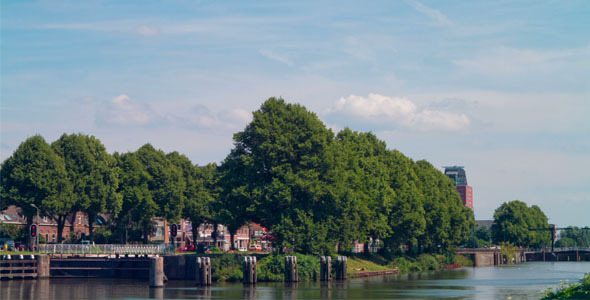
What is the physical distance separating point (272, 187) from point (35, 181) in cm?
4144

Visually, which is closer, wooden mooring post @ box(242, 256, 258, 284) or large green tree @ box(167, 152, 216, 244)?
wooden mooring post @ box(242, 256, 258, 284)

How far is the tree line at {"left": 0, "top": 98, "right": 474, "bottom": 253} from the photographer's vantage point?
8200 centimetres

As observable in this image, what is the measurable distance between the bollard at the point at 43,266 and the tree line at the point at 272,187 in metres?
17.1

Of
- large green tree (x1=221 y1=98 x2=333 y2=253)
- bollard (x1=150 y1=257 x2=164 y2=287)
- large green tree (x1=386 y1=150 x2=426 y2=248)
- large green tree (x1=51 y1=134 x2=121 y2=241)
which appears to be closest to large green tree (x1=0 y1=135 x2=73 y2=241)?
large green tree (x1=51 y1=134 x2=121 y2=241)

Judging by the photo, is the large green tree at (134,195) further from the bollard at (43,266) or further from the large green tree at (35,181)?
the bollard at (43,266)

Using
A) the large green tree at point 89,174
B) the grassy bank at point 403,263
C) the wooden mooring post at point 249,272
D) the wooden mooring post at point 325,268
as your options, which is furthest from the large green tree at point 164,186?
the wooden mooring post at point 249,272

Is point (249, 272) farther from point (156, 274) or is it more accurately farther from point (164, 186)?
point (164, 186)

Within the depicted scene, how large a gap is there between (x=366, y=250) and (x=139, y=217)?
38069 mm

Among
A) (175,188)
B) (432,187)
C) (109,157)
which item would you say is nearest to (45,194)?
(109,157)

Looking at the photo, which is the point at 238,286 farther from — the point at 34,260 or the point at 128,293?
the point at 34,260

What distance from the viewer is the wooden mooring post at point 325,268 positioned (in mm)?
80438

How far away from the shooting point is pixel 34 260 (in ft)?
288

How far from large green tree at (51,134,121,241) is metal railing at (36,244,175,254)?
11.8 meters

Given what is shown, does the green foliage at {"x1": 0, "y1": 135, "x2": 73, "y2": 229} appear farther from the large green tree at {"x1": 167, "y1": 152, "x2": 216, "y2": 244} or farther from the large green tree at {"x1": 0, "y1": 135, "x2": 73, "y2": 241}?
the large green tree at {"x1": 167, "y1": 152, "x2": 216, "y2": 244}
